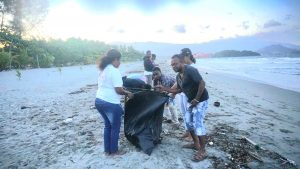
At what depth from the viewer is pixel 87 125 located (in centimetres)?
768

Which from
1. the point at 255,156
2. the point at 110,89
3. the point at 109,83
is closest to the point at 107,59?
the point at 109,83

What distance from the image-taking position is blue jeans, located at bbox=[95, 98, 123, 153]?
522 cm

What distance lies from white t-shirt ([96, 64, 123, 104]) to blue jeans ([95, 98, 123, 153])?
91 mm

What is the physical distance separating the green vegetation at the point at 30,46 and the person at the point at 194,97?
84.4ft

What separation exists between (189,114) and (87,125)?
3276 millimetres

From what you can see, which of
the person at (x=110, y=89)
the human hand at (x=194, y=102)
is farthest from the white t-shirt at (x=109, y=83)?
the human hand at (x=194, y=102)

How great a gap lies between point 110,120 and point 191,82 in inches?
64.1

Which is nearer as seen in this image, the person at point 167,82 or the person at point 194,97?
the person at point 194,97

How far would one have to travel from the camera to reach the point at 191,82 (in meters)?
5.25

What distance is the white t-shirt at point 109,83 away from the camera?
510cm

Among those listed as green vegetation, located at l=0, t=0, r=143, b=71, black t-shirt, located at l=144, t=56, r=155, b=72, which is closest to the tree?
→ green vegetation, located at l=0, t=0, r=143, b=71

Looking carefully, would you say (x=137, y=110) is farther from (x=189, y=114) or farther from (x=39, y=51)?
(x=39, y=51)

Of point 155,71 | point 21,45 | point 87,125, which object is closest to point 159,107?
point 155,71

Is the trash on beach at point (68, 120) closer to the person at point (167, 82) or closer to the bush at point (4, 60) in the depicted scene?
the person at point (167, 82)
